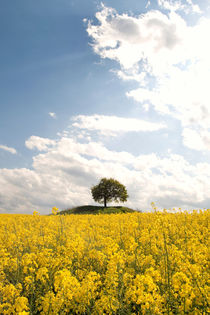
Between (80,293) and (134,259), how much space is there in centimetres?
232

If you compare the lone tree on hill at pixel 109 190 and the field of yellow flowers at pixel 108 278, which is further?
the lone tree on hill at pixel 109 190

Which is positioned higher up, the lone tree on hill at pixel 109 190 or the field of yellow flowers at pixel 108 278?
the lone tree on hill at pixel 109 190

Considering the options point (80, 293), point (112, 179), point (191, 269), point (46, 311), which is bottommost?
point (46, 311)

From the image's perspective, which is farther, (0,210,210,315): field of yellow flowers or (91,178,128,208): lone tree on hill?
(91,178,128,208): lone tree on hill

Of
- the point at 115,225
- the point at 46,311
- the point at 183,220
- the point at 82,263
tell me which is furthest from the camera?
the point at 183,220

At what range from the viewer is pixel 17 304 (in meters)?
3.99

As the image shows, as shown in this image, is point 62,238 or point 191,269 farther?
point 62,238

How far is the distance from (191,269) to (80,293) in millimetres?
2325

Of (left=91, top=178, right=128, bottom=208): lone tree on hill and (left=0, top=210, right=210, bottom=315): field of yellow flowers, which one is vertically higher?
(left=91, top=178, right=128, bottom=208): lone tree on hill

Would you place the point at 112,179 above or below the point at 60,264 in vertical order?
above

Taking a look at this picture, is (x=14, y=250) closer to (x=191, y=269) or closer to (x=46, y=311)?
(x=46, y=311)

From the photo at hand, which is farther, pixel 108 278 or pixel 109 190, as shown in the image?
pixel 109 190

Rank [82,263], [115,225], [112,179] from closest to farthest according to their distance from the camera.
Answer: [82,263] < [115,225] < [112,179]

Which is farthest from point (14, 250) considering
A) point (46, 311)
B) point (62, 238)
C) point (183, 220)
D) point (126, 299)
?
point (183, 220)
